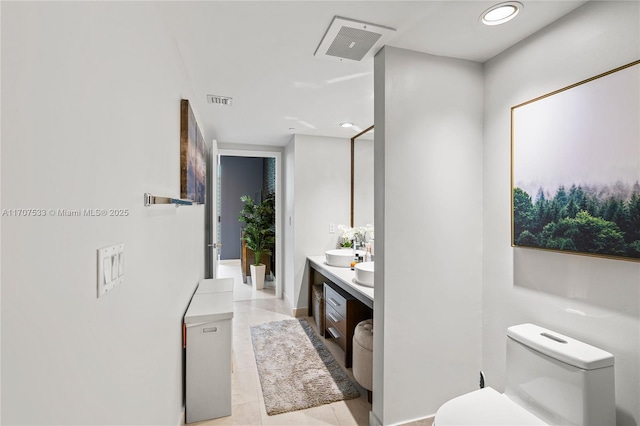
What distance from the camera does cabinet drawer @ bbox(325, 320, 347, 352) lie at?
2.71 meters

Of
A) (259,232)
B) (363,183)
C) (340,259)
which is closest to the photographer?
(340,259)

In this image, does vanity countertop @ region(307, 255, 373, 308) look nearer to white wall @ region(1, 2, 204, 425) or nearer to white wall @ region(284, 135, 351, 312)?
white wall @ region(284, 135, 351, 312)

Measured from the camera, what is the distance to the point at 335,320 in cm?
291

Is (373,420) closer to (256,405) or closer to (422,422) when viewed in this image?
(422,422)

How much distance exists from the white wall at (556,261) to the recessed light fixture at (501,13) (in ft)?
0.82

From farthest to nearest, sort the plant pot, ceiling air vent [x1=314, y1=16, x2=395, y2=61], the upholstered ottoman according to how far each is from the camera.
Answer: the plant pot < the upholstered ottoman < ceiling air vent [x1=314, y1=16, x2=395, y2=61]

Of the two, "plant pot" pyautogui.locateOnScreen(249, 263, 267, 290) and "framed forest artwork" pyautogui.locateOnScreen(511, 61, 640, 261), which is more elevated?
"framed forest artwork" pyautogui.locateOnScreen(511, 61, 640, 261)

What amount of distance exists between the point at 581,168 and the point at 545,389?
1020 mm

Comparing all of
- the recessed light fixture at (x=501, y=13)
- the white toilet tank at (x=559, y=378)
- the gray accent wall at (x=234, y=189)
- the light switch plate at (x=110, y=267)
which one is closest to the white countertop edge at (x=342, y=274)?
the white toilet tank at (x=559, y=378)

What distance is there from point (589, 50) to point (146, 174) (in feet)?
6.59

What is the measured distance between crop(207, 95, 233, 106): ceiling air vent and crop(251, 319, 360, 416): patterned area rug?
2327mm

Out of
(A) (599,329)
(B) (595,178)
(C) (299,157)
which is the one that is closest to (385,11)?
(B) (595,178)

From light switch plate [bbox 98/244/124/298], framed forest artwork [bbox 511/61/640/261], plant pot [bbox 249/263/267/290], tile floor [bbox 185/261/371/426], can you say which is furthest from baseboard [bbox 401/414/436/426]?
plant pot [bbox 249/263/267/290]

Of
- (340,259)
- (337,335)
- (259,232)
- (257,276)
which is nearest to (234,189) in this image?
(259,232)
